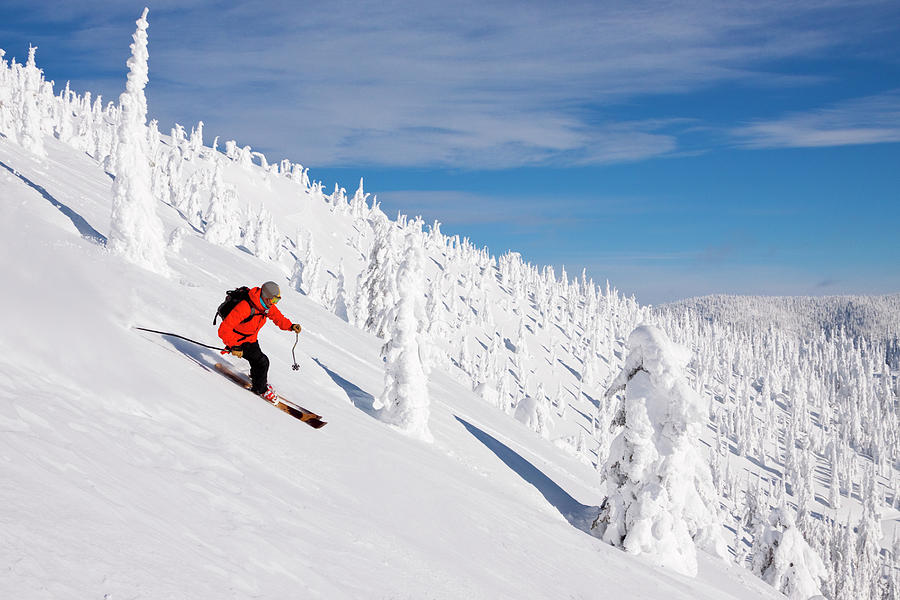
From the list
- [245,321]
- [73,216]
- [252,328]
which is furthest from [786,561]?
[73,216]

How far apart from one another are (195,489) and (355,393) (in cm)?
1595

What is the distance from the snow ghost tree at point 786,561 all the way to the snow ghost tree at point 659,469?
18.0 m

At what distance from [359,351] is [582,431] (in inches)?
4700

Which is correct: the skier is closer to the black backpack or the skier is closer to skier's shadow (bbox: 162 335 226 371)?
the black backpack

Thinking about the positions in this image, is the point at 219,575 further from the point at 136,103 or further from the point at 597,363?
the point at 597,363

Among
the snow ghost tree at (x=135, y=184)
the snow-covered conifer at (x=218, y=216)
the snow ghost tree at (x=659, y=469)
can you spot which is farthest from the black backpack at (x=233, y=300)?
the snow-covered conifer at (x=218, y=216)

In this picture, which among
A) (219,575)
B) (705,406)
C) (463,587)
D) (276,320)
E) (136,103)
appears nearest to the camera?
(219,575)

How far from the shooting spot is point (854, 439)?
190 m

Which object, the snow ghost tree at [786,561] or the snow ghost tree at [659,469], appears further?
the snow ghost tree at [786,561]

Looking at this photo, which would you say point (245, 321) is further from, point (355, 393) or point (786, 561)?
point (786, 561)

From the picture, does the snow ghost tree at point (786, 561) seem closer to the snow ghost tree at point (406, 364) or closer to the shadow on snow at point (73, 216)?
the snow ghost tree at point (406, 364)

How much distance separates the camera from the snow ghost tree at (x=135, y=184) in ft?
74.7

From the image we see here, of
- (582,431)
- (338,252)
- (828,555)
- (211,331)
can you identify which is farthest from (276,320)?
(338,252)

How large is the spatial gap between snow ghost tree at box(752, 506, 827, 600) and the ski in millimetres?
31885
